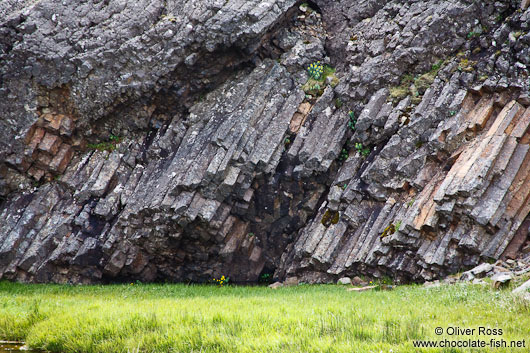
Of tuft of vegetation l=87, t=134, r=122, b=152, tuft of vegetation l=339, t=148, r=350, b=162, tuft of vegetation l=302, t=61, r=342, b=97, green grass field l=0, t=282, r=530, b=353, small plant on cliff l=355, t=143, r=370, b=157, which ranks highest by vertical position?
tuft of vegetation l=302, t=61, r=342, b=97

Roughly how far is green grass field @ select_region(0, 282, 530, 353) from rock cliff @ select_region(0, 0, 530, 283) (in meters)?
6.21

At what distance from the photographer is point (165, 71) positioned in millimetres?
21750

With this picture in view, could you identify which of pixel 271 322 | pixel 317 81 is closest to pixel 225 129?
pixel 317 81

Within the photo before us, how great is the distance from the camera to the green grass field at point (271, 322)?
340 inches

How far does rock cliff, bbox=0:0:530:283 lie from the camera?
63.4 ft

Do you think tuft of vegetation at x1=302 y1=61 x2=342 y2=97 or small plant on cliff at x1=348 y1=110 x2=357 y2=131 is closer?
small plant on cliff at x1=348 y1=110 x2=357 y2=131

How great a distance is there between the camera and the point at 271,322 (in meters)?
10.1

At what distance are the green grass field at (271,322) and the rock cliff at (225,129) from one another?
621cm

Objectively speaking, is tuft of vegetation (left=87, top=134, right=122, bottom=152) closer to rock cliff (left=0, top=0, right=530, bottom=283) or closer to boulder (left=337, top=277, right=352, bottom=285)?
rock cliff (left=0, top=0, right=530, bottom=283)

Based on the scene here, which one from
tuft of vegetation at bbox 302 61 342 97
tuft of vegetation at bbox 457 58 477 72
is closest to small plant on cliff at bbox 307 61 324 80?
tuft of vegetation at bbox 302 61 342 97

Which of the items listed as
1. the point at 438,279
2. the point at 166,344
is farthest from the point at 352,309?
the point at 438,279

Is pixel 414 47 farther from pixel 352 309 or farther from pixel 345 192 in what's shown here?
pixel 352 309

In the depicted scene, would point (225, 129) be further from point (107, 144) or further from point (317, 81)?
point (107, 144)

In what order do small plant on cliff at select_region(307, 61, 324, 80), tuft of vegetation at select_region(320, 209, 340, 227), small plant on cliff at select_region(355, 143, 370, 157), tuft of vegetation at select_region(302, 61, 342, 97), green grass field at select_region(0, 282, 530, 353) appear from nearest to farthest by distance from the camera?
1. green grass field at select_region(0, 282, 530, 353)
2. tuft of vegetation at select_region(320, 209, 340, 227)
3. small plant on cliff at select_region(355, 143, 370, 157)
4. tuft of vegetation at select_region(302, 61, 342, 97)
5. small plant on cliff at select_region(307, 61, 324, 80)
